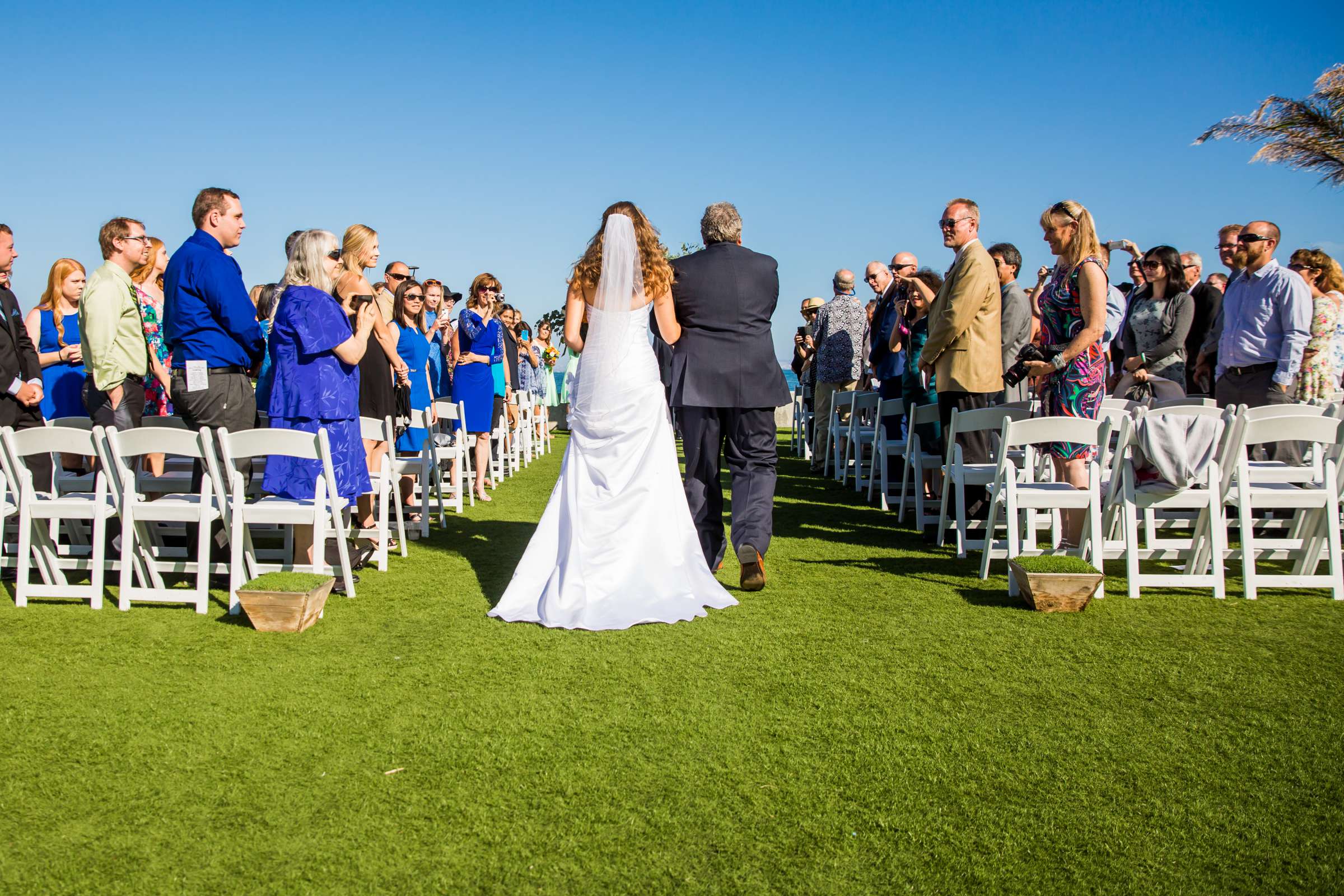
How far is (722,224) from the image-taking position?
578 cm

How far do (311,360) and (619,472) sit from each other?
2.02 metres

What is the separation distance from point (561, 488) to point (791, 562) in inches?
78.5

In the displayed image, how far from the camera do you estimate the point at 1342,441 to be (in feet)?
18.2

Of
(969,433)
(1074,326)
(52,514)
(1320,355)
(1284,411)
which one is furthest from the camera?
(1320,355)

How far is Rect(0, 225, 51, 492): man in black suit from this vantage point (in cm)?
668

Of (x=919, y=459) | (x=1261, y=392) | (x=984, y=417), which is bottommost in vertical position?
(x=919, y=459)

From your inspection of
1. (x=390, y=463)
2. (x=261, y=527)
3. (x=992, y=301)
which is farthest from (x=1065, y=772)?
(x=261, y=527)

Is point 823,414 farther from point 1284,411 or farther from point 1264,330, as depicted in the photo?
point 1284,411

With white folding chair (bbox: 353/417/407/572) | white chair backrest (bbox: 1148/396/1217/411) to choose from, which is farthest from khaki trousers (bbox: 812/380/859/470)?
white folding chair (bbox: 353/417/407/572)

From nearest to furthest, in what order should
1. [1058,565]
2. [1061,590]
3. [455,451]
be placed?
[1061,590]
[1058,565]
[455,451]

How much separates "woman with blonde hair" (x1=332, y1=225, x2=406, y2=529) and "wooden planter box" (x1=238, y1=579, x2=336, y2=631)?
1.50 metres

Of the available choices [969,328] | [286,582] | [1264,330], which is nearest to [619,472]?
[286,582]

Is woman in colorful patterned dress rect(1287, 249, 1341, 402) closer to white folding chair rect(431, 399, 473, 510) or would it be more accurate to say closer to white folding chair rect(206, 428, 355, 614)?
white folding chair rect(431, 399, 473, 510)

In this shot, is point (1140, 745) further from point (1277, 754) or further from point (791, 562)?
point (791, 562)
